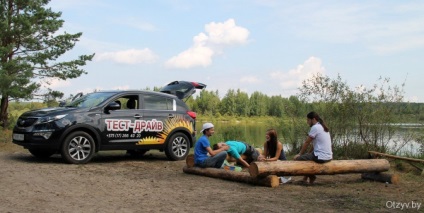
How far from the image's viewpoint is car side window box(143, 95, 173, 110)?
12524mm

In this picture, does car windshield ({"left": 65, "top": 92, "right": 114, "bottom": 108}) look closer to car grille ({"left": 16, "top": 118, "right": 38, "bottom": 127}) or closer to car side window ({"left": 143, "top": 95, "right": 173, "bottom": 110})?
car side window ({"left": 143, "top": 95, "right": 173, "bottom": 110})

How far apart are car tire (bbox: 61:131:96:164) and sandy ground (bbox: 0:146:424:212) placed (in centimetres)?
20

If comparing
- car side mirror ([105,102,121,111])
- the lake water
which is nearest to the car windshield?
car side mirror ([105,102,121,111])

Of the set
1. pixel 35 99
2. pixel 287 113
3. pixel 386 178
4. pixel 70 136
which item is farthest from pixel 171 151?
pixel 35 99

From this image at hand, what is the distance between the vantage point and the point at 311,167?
9070mm

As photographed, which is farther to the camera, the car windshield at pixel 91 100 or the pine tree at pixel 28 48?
the pine tree at pixel 28 48

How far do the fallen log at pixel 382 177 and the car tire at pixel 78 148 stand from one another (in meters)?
6.27

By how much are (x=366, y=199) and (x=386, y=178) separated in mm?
2310

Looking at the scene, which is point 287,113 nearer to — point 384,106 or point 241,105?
point 384,106

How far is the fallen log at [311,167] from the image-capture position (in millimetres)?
8609

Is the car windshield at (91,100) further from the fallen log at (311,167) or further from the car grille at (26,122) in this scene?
the fallen log at (311,167)

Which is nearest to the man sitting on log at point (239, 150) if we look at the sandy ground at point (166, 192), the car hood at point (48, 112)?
the sandy ground at point (166, 192)

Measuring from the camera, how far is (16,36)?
19406 mm

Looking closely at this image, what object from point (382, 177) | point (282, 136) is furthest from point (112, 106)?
point (382, 177)
